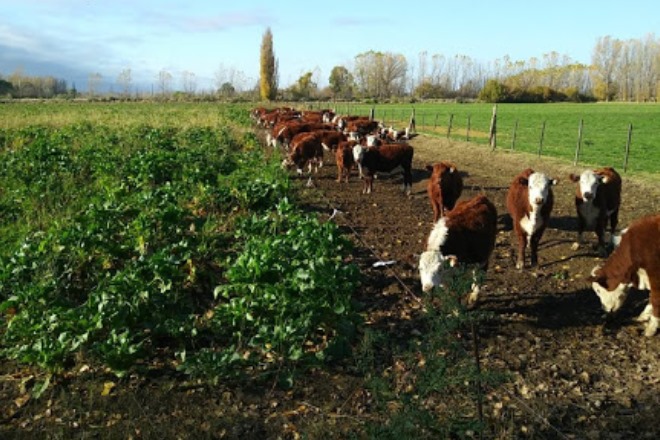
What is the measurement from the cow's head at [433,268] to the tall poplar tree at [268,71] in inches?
3542

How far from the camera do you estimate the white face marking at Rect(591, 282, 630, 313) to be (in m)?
7.23

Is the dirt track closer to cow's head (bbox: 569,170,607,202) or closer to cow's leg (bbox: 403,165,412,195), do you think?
cow's head (bbox: 569,170,607,202)

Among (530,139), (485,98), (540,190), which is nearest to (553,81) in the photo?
(485,98)

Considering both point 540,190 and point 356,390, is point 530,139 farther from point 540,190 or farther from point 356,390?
point 356,390

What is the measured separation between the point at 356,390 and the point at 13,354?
11.6 ft

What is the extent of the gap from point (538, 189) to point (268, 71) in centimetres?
9074

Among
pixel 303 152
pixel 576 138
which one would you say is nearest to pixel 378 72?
pixel 576 138

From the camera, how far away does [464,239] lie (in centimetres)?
798

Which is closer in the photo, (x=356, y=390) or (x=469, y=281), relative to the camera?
(x=469, y=281)

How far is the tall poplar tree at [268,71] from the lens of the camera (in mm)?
94062

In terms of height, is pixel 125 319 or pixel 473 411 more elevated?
pixel 125 319

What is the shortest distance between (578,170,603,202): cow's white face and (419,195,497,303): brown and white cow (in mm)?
2855

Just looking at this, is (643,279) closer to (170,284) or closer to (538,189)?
(538,189)

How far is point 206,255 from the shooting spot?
8.79 metres
